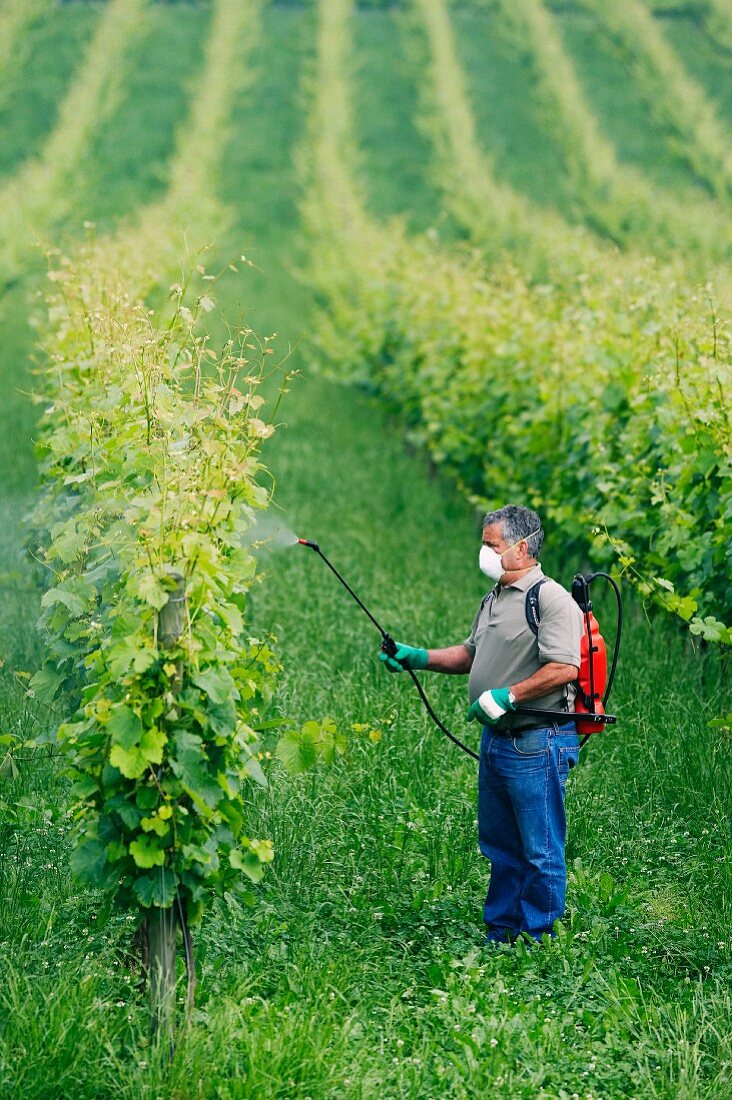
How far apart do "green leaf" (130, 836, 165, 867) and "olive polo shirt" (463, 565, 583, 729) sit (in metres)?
1.53

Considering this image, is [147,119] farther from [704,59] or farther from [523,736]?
[523,736]

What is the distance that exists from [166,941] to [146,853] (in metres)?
0.36

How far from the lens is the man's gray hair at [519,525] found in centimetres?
491

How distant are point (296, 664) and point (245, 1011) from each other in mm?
3094

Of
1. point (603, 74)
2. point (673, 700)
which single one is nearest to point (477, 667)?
point (673, 700)

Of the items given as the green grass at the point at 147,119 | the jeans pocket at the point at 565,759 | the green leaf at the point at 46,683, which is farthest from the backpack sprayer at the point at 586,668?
the green grass at the point at 147,119

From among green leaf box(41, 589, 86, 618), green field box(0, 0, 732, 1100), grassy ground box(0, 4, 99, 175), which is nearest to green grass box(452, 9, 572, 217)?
grassy ground box(0, 4, 99, 175)

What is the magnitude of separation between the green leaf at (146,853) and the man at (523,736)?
1396 millimetres

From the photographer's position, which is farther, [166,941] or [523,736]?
[523,736]

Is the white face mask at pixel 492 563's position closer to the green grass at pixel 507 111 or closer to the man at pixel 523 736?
the man at pixel 523 736

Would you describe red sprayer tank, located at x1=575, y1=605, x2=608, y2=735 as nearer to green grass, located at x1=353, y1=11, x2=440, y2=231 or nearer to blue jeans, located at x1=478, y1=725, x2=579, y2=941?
blue jeans, located at x1=478, y1=725, x2=579, y2=941

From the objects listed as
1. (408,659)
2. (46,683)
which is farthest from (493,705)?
(46,683)

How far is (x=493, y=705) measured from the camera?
4.72 meters

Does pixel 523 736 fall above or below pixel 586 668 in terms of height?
below
